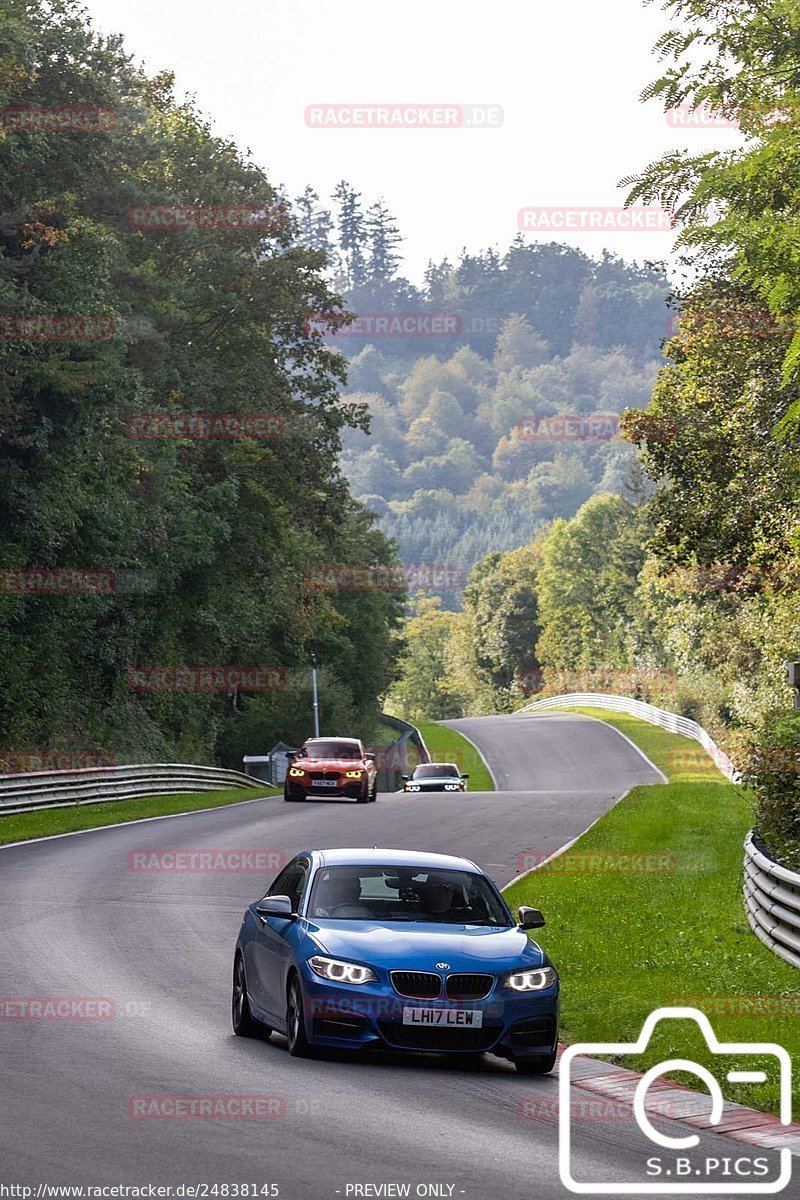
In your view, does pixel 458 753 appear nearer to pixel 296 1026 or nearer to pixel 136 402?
pixel 136 402

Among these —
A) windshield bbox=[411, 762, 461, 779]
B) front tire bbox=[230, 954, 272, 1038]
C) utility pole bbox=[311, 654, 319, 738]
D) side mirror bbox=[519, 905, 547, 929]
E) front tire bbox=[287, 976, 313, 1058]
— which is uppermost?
side mirror bbox=[519, 905, 547, 929]

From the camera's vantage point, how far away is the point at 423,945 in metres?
11.3

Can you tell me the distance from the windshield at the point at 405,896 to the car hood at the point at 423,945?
0.66 feet

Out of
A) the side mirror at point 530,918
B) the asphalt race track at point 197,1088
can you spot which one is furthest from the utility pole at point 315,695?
the side mirror at point 530,918

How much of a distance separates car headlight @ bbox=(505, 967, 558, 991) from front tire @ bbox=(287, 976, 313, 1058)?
132 cm

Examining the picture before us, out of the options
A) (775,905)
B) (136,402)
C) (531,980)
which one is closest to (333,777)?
(136,402)

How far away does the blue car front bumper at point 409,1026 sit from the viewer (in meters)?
10.9

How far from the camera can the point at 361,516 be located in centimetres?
10506

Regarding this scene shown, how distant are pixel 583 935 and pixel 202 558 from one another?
38.9m

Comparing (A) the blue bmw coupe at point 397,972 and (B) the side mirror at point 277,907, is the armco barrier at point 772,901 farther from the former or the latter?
(B) the side mirror at point 277,907

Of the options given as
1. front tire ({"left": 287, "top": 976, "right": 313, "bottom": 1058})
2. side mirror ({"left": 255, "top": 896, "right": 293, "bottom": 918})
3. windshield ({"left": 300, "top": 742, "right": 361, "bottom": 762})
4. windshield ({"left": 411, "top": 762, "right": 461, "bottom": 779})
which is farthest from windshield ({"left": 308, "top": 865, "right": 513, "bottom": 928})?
windshield ({"left": 411, "top": 762, "right": 461, "bottom": 779})

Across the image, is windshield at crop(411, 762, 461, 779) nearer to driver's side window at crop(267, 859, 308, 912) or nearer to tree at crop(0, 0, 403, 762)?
tree at crop(0, 0, 403, 762)

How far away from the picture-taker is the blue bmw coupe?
1094 cm

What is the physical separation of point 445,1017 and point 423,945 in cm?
54
